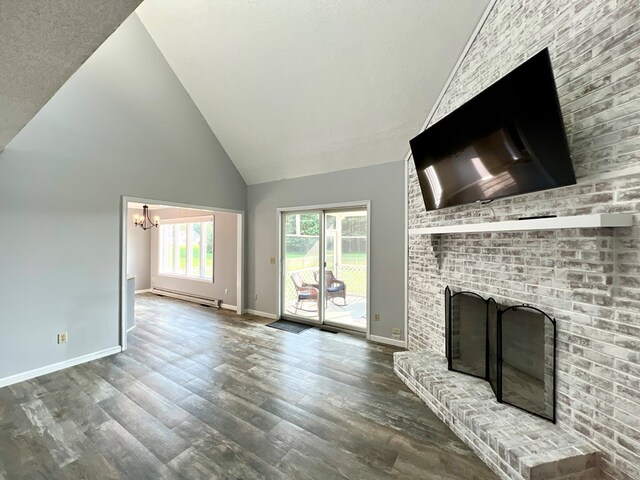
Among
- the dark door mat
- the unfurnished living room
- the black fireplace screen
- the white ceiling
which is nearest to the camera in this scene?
the unfurnished living room

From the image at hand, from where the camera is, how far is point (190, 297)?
6.61m

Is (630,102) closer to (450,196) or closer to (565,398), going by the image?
(450,196)

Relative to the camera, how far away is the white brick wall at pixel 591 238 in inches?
58.4

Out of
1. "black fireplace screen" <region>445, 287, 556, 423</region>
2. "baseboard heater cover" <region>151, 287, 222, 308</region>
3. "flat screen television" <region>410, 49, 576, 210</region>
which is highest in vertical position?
"flat screen television" <region>410, 49, 576, 210</region>

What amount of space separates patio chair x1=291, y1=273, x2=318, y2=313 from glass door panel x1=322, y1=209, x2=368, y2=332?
0.24 metres

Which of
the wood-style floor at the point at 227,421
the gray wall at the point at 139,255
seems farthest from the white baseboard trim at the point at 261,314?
the gray wall at the point at 139,255

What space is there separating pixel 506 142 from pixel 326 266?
3.22 metres

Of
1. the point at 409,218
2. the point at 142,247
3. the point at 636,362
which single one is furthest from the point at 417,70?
the point at 142,247

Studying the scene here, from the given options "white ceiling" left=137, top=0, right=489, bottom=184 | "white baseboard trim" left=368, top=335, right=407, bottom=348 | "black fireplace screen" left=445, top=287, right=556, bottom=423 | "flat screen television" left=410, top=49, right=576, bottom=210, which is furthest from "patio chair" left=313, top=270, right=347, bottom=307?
"flat screen television" left=410, top=49, right=576, bottom=210

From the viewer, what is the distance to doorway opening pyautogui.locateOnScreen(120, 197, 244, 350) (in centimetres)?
576

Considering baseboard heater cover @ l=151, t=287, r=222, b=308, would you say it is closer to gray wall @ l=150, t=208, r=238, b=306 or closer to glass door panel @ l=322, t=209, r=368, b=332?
gray wall @ l=150, t=208, r=238, b=306

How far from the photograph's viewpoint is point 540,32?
6.47 ft

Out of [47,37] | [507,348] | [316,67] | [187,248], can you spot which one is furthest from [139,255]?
[507,348]

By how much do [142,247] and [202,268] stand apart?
2.45 meters
